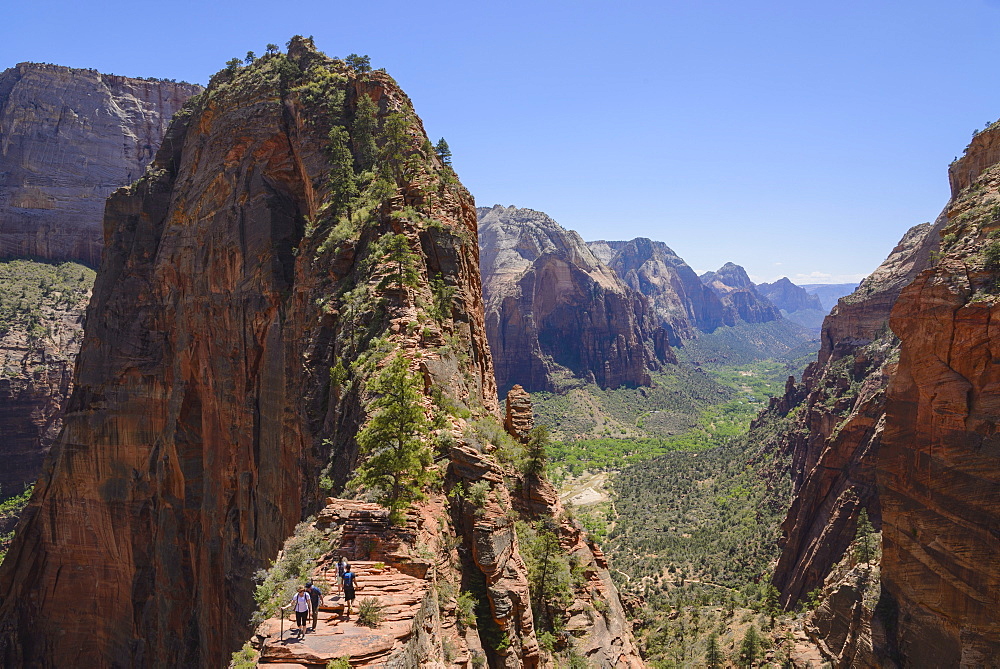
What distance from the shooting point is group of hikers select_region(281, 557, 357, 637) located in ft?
39.2

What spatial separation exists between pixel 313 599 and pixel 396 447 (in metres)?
6.73

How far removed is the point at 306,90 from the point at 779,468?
74.3 m

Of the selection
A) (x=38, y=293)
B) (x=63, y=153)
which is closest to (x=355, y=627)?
(x=38, y=293)

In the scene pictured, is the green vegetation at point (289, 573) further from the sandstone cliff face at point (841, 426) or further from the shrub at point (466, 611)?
the sandstone cliff face at point (841, 426)

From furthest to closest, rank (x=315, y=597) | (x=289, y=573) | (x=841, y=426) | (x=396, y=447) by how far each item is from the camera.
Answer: (x=841, y=426), (x=396, y=447), (x=289, y=573), (x=315, y=597)

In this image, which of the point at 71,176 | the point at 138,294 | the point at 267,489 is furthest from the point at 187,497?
the point at 71,176

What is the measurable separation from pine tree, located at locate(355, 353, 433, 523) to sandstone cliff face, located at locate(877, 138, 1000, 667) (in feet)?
83.2

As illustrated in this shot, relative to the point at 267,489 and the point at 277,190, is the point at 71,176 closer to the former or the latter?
the point at 277,190

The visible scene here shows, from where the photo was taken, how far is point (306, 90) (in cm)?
3962

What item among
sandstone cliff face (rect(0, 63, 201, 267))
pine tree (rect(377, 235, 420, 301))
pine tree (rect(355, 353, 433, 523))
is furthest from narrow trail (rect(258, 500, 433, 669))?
sandstone cliff face (rect(0, 63, 201, 267))

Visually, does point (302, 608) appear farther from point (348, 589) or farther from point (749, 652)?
point (749, 652)

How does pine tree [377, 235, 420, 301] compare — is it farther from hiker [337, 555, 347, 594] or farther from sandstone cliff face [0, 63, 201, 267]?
sandstone cliff face [0, 63, 201, 267]

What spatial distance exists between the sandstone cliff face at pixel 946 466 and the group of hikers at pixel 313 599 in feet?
93.3

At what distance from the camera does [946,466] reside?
2802 centimetres
